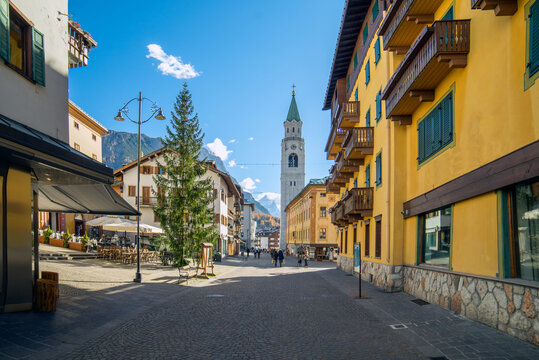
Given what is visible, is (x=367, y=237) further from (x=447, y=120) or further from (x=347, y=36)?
(x=347, y=36)

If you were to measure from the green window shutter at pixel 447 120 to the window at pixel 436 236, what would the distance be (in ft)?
6.26

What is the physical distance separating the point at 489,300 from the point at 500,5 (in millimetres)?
5601

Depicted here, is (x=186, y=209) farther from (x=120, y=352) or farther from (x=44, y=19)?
(x=120, y=352)

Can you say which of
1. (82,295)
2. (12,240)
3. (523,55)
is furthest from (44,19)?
(523,55)

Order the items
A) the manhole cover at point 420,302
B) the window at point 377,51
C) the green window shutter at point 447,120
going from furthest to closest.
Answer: the window at point 377,51 < the manhole cover at point 420,302 < the green window shutter at point 447,120

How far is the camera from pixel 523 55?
23.3 ft

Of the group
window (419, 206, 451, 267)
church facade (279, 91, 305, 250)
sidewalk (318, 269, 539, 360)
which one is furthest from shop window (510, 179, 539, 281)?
church facade (279, 91, 305, 250)

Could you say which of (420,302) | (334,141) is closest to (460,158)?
(420,302)

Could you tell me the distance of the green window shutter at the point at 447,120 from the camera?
419 inches

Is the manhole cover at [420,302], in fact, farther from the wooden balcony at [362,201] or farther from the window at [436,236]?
the wooden balcony at [362,201]

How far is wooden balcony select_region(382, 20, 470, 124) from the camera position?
9555 millimetres

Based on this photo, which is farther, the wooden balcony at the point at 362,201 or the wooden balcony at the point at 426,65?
the wooden balcony at the point at 362,201

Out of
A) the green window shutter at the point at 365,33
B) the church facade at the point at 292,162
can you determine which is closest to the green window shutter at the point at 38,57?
the green window shutter at the point at 365,33

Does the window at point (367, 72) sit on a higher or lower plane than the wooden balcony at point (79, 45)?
lower
